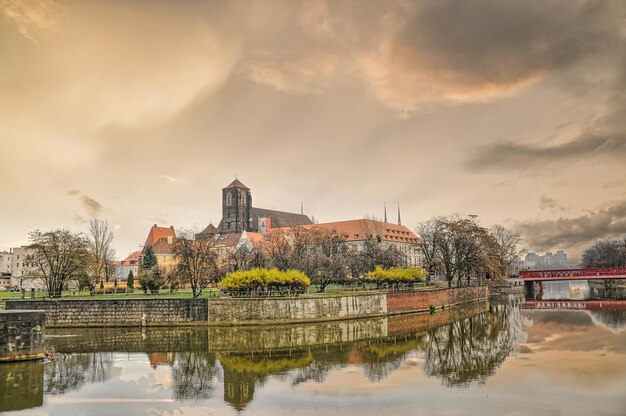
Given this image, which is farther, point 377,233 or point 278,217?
point 278,217

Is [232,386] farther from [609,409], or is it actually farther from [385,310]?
[385,310]

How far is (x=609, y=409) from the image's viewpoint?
50.6ft

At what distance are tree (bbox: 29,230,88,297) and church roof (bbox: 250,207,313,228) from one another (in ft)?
249

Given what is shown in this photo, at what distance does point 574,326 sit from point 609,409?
23.0 meters

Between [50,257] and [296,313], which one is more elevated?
[50,257]

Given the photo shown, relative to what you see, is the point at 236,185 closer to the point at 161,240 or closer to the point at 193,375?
the point at 161,240

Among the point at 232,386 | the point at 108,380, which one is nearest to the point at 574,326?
the point at 232,386

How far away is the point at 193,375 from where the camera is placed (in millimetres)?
22031

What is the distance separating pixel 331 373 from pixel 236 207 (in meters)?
108

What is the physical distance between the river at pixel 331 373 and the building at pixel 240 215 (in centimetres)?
8909

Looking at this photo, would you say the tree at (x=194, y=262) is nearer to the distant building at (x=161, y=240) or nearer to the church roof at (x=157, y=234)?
the distant building at (x=161, y=240)

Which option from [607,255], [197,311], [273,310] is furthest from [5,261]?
[607,255]

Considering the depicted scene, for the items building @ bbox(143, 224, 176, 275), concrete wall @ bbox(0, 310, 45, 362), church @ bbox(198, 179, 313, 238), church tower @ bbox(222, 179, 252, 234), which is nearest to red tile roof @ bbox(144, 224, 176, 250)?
building @ bbox(143, 224, 176, 275)

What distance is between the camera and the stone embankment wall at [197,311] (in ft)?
129
